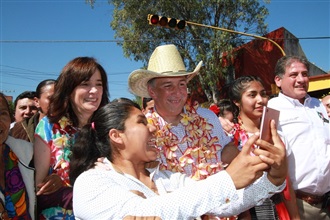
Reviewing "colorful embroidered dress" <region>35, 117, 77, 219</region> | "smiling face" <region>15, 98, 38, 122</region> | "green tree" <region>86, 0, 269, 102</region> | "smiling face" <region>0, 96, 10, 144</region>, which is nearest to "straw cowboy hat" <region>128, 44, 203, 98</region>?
"colorful embroidered dress" <region>35, 117, 77, 219</region>

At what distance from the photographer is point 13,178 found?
2.36 meters

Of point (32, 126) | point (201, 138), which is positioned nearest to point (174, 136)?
point (201, 138)

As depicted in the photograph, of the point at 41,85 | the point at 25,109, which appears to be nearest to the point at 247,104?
the point at 41,85

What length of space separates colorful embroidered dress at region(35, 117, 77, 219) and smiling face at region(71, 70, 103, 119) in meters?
0.17

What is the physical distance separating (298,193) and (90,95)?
7.45 feet

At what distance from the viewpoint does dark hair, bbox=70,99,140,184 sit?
88.4 inches

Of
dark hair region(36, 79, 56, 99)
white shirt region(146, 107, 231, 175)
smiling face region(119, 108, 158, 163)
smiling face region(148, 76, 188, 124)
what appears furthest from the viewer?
dark hair region(36, 79, 56, 99)

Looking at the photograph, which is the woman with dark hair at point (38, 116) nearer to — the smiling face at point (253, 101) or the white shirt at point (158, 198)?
the white shirt at point (158, 198)

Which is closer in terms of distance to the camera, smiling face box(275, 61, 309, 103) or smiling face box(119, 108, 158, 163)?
smiling face box(119, 108, 158, 163)

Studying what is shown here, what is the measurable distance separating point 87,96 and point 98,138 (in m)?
0.88

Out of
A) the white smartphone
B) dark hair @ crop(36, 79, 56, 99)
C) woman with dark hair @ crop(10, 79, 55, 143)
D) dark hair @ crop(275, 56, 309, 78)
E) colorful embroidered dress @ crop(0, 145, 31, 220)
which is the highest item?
dark hair @ crop(275, 56, 309, 78)

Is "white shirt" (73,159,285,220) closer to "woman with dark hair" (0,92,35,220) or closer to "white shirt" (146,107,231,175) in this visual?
"woman with dark hair" (0,92,35,220)

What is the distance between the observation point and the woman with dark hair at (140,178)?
1.74 m

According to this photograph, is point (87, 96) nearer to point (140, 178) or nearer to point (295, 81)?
point (140, 178)
